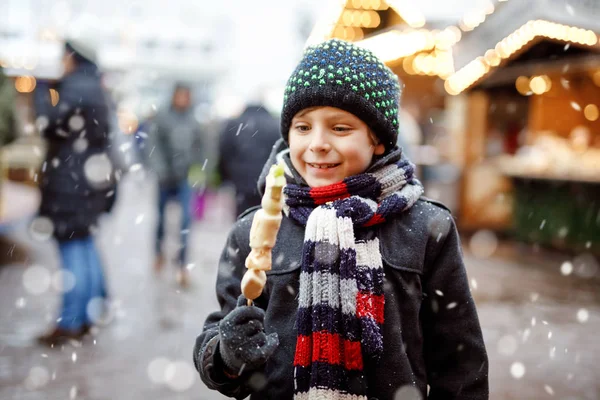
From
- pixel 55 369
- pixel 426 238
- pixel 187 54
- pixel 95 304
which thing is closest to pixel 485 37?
pixel 95 304

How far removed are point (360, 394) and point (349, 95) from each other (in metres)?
0.85

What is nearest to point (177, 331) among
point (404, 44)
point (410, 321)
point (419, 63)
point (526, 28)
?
point (410, 321)

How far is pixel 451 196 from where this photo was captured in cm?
1272

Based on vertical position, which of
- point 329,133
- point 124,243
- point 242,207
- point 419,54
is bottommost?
point 124,243

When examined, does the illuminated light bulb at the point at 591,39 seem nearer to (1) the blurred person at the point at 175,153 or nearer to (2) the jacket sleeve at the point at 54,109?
(1) the blurred person at the point at 175,153

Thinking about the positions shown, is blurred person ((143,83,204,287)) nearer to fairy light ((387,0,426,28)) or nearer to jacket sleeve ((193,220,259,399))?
fairy light ((387,0,426,28))

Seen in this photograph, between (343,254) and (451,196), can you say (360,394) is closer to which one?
(343,254)

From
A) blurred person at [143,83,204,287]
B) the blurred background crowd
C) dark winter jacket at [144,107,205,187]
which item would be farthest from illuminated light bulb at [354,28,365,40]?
dark winter jacket at [144,107,205,187]

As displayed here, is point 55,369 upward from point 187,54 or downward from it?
downward

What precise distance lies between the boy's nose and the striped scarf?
4.5 inches

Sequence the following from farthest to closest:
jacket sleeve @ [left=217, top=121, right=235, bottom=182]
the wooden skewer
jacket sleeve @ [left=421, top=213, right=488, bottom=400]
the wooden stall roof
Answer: the wooden stall roof
jacket sleeve @ [left=217, top=121, right=235, bottom=182]
jacket sleeve @ [left=421, top=213, right=488, bottom=400]
the wooden skewer

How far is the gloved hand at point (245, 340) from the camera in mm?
1647

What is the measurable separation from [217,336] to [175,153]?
20.7ft

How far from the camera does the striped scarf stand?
181 centimetres
